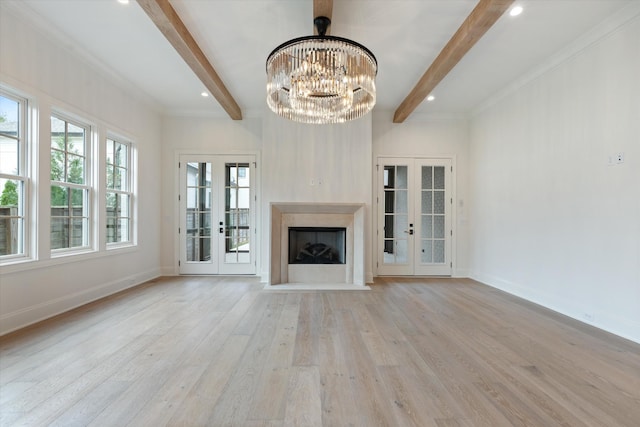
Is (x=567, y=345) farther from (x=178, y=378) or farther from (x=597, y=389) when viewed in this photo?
(x=178, y=378)

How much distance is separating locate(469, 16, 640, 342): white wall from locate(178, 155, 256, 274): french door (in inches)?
171

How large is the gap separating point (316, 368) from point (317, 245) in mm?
3034

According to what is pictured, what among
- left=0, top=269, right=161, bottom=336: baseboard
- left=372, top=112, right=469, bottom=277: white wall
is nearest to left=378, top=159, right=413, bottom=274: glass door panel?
left=372, top=112, right=469, bottom=277: white wall

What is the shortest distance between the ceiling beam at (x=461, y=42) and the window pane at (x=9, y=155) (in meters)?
4.69

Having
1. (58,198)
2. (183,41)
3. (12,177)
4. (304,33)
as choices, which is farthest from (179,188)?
(304,33)

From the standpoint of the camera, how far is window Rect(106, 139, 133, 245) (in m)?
4.46

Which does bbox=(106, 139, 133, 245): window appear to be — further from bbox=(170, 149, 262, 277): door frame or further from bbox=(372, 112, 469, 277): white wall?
bbox=(372, 112, 469, 277): white wall

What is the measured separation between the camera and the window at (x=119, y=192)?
4461mm

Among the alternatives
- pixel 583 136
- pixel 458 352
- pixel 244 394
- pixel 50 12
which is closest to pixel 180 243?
pixel 50 12

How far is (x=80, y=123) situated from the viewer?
3.83 m

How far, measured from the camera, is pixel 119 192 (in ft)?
15.0

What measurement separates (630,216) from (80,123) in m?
6.30

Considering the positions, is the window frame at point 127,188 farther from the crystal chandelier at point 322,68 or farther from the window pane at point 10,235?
the crystal chandelier at point 322,68

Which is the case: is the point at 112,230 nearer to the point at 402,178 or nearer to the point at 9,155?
the point at 9,155
